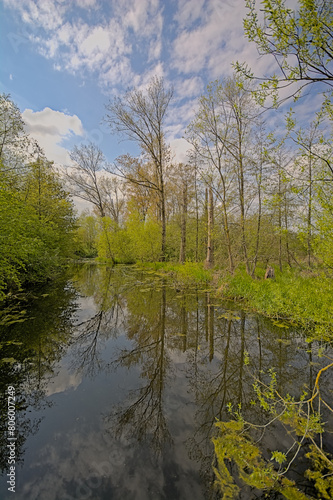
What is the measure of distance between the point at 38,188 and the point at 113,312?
450 inches

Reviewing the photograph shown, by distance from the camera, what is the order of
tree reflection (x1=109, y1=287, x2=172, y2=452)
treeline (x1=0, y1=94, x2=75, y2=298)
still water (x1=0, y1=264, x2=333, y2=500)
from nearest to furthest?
1. still water (x1=0, y1=264, x2=333, y2=500)
2. tree reflection (x1=109, y1=287, x2=172, y2=452)
3. treeline (x1=0, y1=94, x2=75, y2=298)

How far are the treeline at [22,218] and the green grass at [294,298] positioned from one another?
736cm

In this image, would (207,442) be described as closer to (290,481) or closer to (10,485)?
(290,481)

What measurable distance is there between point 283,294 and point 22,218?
9301 millimetres

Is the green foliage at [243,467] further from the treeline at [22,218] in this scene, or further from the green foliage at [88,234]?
the green foliage at [88,234]

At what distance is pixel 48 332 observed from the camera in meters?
5.61

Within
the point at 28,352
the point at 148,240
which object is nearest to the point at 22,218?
the point at 28,352

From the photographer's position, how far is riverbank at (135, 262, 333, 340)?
172 inches

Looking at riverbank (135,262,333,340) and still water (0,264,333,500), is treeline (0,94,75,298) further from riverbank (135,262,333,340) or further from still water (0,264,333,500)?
riverbank (135,262,333,340)

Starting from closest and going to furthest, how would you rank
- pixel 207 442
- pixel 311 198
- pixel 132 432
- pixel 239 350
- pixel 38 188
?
pixel 207 442, pixel 132 432, pixel 311 198, pixel 239 350, pixel 38 188

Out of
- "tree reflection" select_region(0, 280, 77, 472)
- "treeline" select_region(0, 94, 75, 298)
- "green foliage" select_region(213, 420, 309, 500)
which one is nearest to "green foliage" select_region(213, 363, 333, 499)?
"green foliage" select_region(213, 420, 309, 500)

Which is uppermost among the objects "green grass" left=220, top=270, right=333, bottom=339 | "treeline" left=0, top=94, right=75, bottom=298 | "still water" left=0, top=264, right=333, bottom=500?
"treeline" left=0, top=94, right=75, bottom=298

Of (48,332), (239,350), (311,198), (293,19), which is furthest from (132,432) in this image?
(293,19)

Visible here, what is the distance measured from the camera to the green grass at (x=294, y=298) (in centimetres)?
426
